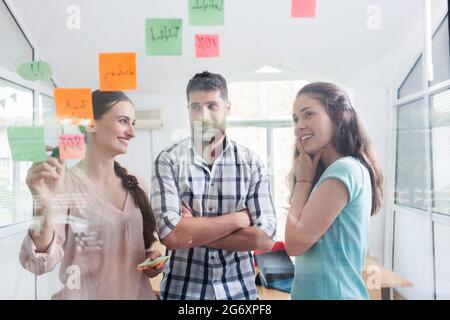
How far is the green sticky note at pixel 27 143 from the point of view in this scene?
882 mm

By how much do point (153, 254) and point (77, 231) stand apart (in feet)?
0.67

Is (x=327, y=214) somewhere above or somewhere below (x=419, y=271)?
above

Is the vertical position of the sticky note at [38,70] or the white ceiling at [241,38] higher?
the white ceiling at [241,38]

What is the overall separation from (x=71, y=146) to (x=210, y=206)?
0.39 m

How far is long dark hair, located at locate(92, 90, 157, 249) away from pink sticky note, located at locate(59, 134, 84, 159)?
72 mm

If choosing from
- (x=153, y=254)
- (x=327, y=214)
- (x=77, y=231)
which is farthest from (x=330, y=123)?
(x=77, y=231)

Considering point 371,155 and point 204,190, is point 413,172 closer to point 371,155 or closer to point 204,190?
point 371,155

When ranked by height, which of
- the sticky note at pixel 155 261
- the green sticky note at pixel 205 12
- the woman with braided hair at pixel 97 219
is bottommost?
the sticky note at pixel 155 261

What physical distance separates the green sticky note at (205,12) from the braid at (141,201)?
0.43 m

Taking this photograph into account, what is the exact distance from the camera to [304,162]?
878mm

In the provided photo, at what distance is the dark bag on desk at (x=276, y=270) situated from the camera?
2.92ft

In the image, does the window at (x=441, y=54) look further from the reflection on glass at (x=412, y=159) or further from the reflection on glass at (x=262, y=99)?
the reflection on glass at (x=262, y=99)

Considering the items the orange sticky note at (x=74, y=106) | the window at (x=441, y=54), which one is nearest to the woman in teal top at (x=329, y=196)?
the window at (x=441, y=54)
